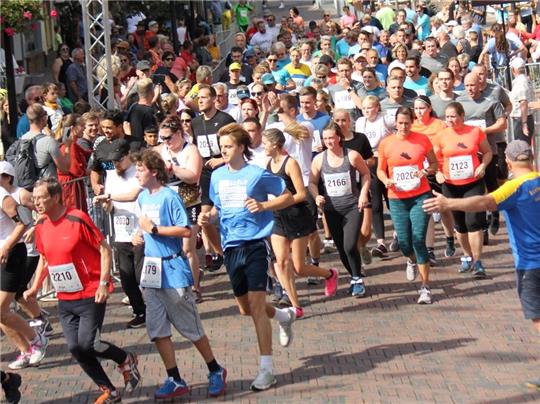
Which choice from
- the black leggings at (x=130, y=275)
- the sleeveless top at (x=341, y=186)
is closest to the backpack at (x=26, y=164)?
the black leggings at (x=130, y=275)

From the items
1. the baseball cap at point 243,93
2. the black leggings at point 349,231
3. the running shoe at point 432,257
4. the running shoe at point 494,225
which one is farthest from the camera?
the running shoe at point 494,225

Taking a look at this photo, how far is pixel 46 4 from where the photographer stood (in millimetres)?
25812

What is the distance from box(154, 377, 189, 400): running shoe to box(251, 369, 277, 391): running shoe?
0.52 meters

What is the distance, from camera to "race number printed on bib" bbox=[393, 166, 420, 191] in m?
12.9

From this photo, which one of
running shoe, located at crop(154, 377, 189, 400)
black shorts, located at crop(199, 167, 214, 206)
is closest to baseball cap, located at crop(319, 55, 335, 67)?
black shorts, located at crop(199, 167, 214, 206)

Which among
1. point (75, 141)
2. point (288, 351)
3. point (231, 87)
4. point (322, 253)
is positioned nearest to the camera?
point (288, 351)

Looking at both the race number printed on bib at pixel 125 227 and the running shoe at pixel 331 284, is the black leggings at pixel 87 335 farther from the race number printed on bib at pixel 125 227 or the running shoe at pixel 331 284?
the running shoe at pixel 331 284

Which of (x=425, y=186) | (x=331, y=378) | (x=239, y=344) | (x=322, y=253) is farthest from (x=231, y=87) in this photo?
(x=331, y=378)

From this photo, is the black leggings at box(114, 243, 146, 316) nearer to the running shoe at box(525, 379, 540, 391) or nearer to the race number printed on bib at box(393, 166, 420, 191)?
the race number printed on bib at box(393, 166, 420, 191)

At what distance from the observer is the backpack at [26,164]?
42.8ft

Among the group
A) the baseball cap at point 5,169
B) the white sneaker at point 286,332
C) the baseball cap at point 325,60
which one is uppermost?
the baseball cap at point 325,60

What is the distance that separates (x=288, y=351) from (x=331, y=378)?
94 centimetres

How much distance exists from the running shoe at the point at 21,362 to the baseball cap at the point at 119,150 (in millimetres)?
2197

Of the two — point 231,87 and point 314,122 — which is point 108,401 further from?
point 231,87
